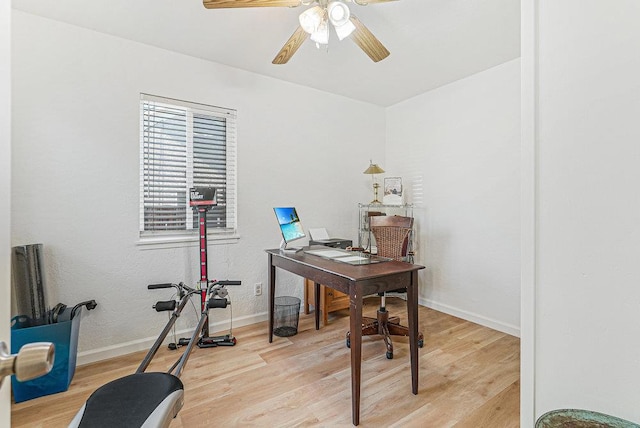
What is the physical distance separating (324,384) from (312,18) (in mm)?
2300

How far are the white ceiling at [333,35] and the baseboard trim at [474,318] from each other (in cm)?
248

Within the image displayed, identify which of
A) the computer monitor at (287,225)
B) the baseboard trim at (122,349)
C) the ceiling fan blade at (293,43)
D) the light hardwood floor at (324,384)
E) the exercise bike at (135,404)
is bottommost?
the light hardwood floor at (324,384)

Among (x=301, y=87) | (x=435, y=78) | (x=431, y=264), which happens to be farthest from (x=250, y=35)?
(x=431, y=264)

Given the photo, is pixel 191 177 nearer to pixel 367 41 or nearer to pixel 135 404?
pixel 367 41

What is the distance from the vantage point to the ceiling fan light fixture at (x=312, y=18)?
1.72m

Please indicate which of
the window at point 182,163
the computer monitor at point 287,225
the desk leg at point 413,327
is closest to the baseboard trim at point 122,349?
the window at point 182,163

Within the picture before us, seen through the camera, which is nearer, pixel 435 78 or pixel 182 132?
pixel 182 132

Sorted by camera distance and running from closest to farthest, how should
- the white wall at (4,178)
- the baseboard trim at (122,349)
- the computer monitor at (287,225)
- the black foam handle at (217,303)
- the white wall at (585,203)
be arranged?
1. the white wall at (4,178)
2. the white wall at (585,203)
3. the black foam handle at (217,303)
4. the baseboard trim at (122,349)
5. the computer monitor at (287,225)

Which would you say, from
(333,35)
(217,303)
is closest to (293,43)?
(333,35)

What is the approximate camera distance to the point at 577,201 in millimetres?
1082

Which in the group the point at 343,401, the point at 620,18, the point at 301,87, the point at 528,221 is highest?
the point at 301,87

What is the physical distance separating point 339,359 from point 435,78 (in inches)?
115

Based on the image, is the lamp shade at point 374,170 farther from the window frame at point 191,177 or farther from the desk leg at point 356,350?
the desk leg at point 356,350

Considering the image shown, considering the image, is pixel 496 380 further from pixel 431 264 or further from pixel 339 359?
pixel 431 264
